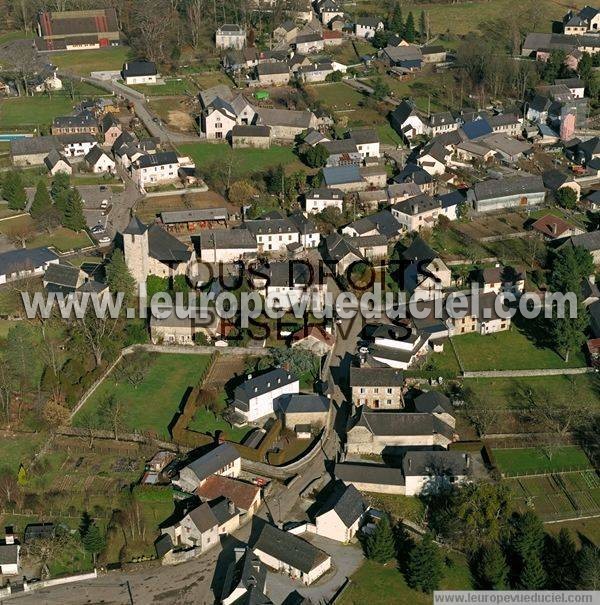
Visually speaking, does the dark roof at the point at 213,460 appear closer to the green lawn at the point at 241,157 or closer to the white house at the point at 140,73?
the green lawn at the point at 241,157

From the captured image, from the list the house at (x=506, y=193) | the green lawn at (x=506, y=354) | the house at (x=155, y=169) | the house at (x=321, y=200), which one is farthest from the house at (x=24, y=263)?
the house at (x=506, y=193)

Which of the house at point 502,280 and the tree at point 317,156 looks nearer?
the house at point 502,280

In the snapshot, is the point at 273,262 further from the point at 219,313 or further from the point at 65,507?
the point at 65,507

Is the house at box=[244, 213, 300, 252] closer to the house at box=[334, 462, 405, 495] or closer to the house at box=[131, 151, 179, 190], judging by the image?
the house at box=[131, 151, 179, 190]

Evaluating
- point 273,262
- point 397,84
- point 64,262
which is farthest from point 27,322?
point 397,84

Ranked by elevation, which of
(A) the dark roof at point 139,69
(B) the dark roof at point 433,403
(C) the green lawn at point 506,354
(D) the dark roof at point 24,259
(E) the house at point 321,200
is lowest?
(C) the green lawn at point 506,354

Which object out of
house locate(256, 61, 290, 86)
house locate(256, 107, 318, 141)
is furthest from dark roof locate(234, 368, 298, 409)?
house locate(256, 61, 290, 86)
